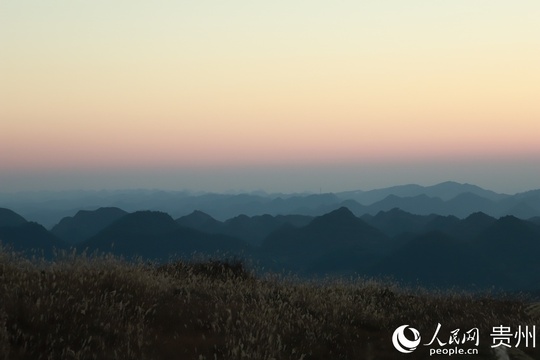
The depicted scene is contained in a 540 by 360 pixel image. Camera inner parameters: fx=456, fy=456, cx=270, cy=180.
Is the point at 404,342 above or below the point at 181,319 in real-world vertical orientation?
below

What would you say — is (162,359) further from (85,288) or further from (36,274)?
(36,274)

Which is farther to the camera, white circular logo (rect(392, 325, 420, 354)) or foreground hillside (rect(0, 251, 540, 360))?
white circular logo (rect(392, 325, 420, 354))

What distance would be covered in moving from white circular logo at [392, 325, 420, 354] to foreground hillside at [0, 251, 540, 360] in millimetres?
131

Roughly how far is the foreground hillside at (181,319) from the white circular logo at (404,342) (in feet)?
0.43

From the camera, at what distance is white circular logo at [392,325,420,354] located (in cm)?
795

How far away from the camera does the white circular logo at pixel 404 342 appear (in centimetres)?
795

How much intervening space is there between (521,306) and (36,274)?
12.1 metres

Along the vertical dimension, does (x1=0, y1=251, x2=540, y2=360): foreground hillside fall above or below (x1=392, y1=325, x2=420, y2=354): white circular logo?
above

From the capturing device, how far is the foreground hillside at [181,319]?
6.24m

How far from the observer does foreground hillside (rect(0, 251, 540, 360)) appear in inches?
246

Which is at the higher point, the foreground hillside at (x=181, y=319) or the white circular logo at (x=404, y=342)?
the foreground hillside at (x=181, y=319)

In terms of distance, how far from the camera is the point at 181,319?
8055 mm

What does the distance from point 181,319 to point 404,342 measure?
4030 mm

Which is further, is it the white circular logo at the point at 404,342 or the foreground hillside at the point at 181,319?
the white circular logo at the point at 404,342
